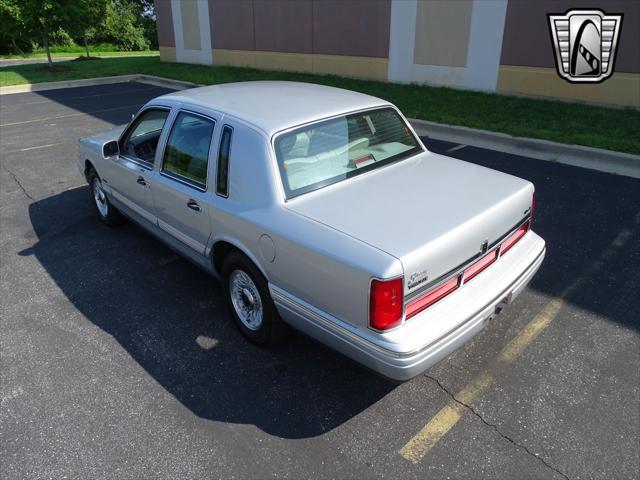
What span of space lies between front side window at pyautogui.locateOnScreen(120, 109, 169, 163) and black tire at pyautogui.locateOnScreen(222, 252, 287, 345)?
1.56 m

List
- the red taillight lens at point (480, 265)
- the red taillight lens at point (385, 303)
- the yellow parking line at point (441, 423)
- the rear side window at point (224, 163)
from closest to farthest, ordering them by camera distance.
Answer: the red taillight lens at point (385, 303)
the yellow parking line at point (441, 423)
the red taillight lens at point (480, 265)
the rear side window at point (224, 163)

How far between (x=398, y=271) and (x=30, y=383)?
2.75 metres

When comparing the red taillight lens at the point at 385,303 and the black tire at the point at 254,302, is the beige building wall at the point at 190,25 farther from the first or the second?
the red taillight lens at the point at 385,303

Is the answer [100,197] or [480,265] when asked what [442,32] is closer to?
[100,197]

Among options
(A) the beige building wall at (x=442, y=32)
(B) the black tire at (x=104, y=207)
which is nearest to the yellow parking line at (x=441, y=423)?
(B) the black tire at (x=104, y=207)

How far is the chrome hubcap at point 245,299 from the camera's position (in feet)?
11.9

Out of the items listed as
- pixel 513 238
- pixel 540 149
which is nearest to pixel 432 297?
pixel 513 238

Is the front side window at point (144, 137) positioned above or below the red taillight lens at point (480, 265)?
above

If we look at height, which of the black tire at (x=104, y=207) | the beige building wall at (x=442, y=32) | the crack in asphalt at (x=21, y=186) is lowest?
the crack in asphalt at (x=21, y=186)

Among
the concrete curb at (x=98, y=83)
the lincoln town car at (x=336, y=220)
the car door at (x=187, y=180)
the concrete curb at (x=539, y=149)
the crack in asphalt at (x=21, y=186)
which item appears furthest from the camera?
the concrete curb at (x=98, y=83)

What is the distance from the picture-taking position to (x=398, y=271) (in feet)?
8.57

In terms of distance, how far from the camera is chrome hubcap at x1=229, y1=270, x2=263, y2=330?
143 inches

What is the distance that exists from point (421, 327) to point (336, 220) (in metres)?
0.80

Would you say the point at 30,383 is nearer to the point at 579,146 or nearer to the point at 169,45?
the point at 579,146
